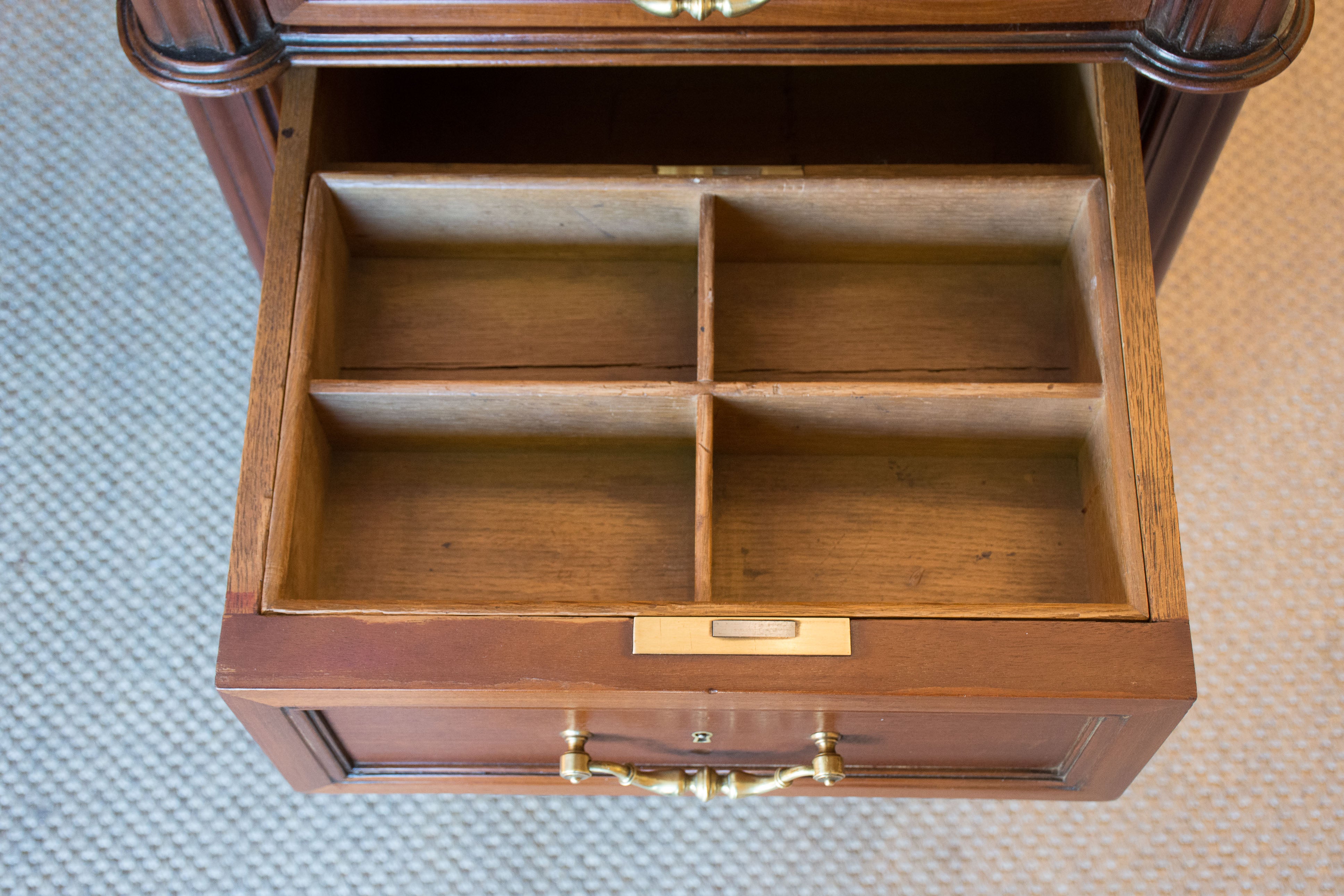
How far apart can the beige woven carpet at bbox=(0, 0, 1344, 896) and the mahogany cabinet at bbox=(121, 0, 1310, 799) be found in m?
0.11

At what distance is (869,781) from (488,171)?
0.45 meters

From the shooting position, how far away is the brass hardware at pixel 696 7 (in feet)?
1.87

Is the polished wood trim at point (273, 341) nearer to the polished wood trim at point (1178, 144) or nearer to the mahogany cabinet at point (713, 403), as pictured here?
the mahogany cabinet at point (713, 403)

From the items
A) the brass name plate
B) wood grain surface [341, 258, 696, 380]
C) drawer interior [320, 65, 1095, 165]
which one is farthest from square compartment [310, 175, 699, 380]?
the brass name plate

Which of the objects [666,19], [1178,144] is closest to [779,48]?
[666,19]

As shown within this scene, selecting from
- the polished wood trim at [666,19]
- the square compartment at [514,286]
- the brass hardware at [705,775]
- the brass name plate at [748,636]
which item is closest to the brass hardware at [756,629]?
the brass name plate at [748,636]

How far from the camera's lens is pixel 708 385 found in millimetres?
658

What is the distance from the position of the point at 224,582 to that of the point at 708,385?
18.0 inches

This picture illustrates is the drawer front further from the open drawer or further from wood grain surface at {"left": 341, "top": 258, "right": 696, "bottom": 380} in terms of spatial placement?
wood grain surface at {"left": 341, "top": 258, "right": 696, "bottom": 380}

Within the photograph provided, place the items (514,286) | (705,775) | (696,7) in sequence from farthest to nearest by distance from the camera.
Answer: (514,286)
(705,775)
(696,7)

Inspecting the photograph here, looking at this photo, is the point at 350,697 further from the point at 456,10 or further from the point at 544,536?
the point at 456,10

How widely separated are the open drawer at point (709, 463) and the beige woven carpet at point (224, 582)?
0.38ft

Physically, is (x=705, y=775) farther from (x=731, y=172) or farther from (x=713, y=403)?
(x=731, y=172)

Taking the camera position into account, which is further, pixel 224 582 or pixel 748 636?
pixel 224 582
